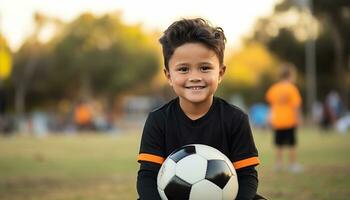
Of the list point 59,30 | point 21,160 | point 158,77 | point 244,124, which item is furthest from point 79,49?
point 244,124

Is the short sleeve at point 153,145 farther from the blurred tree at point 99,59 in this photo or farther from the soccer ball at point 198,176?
the blurred tree at point 99,59

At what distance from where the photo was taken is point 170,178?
3.03m

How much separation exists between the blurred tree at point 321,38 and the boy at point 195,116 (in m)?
34.6

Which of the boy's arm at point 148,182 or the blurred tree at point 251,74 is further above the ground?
the blurred tree at point 251,74

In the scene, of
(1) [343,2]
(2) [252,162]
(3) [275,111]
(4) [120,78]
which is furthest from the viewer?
(4) [120,78]

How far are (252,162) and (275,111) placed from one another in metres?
7.02

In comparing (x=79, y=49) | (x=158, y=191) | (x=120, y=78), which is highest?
(x=79, y=49)

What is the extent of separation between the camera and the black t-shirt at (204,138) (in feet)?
10.6

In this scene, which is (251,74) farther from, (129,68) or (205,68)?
(205,68)

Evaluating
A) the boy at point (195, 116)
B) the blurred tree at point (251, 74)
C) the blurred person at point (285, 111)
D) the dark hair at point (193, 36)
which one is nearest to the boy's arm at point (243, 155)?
the boy at point (195, 116)

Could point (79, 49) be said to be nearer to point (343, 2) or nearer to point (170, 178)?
point (343, 2)

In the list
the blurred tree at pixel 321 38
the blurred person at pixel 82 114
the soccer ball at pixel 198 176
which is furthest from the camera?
the blurred tree at pixel 321 38

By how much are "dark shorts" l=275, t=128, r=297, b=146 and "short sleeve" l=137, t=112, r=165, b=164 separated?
660 centimetres

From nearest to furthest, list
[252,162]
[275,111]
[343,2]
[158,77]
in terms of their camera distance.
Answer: [252,162], [275,111], [343,2], [158,77]
